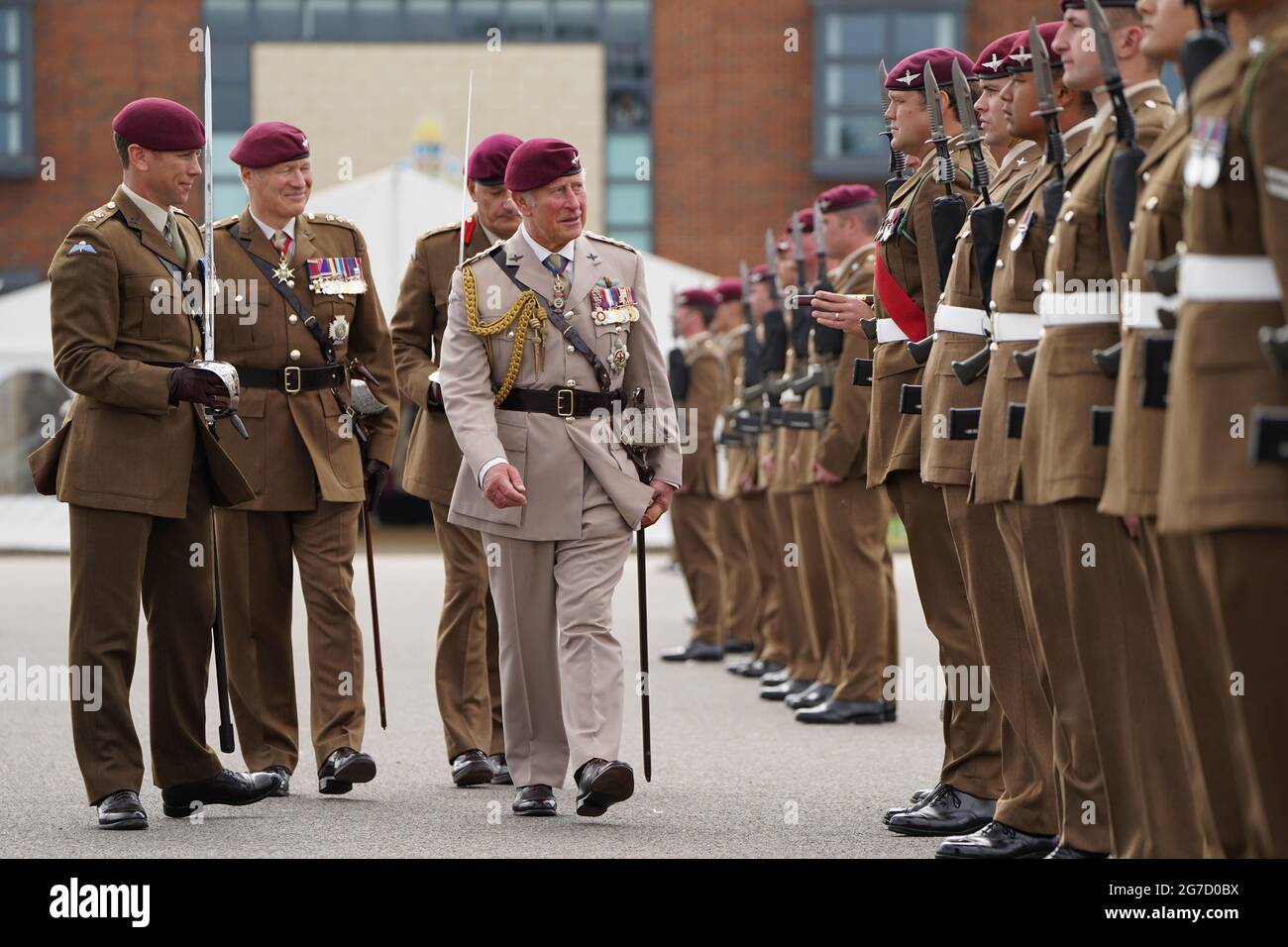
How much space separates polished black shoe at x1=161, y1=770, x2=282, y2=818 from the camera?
6.95m

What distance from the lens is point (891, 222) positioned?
7.05 metres

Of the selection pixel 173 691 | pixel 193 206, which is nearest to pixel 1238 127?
pixel 173 691

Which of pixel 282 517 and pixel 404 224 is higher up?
pixel 404 224

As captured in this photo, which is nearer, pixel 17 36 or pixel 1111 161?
pixel 1111 161

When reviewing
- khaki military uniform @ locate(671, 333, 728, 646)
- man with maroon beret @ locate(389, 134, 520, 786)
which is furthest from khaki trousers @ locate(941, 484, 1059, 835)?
khaki military uniform @ locate(671, 333, 728, 646)

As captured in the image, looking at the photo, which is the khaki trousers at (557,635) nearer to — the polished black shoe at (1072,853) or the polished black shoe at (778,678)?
the polished black shoe at (1072,853)

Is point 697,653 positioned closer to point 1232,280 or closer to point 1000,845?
point 1000,845

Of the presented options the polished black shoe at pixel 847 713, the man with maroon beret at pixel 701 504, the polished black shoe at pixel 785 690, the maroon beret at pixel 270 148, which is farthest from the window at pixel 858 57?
the maroon beret at pixel 270 148

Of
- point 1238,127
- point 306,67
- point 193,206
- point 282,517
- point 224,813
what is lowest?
point 224,813

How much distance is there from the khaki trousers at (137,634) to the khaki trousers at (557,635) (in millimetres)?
961

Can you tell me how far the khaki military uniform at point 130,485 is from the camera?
6676mm

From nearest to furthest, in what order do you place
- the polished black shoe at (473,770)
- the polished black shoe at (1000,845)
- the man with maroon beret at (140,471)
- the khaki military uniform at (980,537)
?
the polished black shoe at (1000,845) → the khaki military uniform at (980,537) → the man with maroon beret at (140,471) → the polished black shoe at (473,770)
